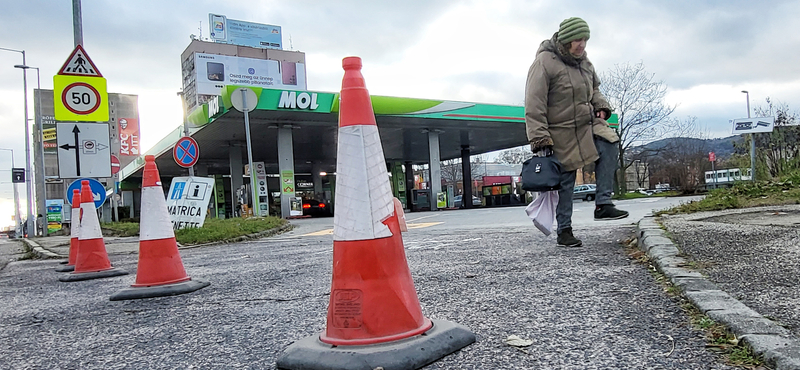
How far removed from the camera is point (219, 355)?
2.43 m

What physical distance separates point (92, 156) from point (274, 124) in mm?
16591

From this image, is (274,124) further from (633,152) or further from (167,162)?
(633,152)

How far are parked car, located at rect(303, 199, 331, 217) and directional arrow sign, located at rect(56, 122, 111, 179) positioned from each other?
24.8 metres

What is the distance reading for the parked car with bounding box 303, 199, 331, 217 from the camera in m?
33.5

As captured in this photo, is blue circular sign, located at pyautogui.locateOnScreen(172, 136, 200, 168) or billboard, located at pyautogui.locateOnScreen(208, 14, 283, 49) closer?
blue circular sign, located at pyautogui.locateOnScreen(172, 136, 200, 168)

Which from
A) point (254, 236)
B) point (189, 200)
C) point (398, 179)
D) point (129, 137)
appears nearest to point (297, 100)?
point (254, 236)

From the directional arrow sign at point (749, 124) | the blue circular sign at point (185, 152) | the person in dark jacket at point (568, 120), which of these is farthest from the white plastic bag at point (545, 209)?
the directional arrow sign at point (749, 124)

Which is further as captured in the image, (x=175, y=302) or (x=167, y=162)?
(x=167, y=162)

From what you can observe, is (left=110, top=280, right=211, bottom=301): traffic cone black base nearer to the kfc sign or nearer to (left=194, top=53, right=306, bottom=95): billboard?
(left=194, top=53, right=306, bottom=95): billboard

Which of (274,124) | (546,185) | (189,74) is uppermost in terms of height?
(189,74)

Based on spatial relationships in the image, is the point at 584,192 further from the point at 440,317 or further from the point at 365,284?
the point at 365,284

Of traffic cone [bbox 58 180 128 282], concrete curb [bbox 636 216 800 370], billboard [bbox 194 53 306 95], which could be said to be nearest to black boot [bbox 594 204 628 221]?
concrete curb [bbox 636 216 800 370]

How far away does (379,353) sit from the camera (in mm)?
2043

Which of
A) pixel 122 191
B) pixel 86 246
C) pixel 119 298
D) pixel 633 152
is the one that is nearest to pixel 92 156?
pixel 86 246
